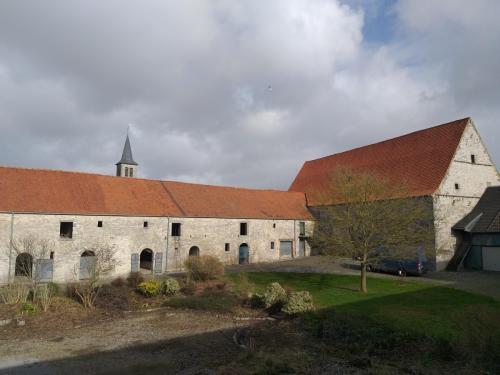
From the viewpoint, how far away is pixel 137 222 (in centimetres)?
2648

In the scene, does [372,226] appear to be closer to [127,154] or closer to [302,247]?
[302,247]

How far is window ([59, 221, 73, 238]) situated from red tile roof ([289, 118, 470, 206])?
1806cm

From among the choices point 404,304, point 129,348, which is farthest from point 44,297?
point 404,304

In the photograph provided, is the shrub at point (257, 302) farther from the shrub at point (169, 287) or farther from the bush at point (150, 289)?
the bush at point (150, 289)

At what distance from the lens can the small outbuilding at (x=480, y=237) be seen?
23969 millimetres

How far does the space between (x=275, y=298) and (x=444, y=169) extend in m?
18.4

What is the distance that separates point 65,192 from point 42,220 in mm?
3033

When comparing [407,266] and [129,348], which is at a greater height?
[407,266]

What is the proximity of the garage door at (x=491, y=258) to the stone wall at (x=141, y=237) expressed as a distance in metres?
15.4

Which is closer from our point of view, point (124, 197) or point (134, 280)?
point (134, 280)

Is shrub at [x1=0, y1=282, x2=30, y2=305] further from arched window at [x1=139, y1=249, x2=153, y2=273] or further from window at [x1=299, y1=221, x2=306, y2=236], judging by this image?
window at [x1=299, y1=221, x2=306, y2=236]

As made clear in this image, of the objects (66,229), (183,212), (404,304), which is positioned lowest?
(404,304)

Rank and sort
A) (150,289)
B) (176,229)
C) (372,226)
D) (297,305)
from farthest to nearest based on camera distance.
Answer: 1. (176,229)
2. (372,226)
3. (150,289)
4. (297,305)

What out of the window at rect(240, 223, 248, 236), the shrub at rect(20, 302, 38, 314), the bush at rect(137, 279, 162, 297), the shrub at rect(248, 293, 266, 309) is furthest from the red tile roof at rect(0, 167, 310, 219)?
the shrub at rect(248, 293, 266, 309)
